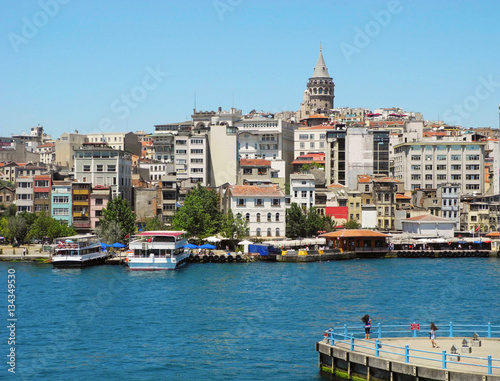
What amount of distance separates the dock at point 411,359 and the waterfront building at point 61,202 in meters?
73.8

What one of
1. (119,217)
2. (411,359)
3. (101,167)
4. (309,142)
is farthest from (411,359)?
(309,142)

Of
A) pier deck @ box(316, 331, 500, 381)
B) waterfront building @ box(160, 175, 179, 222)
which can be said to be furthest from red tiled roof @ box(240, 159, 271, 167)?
pier deck @ box(316, 331, 500, 381)

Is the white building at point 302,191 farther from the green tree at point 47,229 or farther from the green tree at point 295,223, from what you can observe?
the green tree at point 47,229

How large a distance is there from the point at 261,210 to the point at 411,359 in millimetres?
69211

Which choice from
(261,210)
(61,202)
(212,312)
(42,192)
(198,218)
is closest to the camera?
(212,312)

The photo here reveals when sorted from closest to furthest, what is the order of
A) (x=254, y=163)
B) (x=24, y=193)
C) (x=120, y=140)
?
1. (x=24, y=193)
2. (x=254, y=163)
3. (x=120, y=140)

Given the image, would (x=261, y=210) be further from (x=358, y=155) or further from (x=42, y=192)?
(x=358, y=155)

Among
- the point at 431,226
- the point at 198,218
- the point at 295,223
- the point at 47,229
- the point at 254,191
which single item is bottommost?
the point at 47,229

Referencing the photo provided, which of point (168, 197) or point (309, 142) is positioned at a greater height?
point (309, 142)

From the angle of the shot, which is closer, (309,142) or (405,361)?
(405,361)

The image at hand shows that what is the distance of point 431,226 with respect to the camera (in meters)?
105

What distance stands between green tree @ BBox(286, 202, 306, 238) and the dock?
217ft

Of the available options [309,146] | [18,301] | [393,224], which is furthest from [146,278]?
[309,146]

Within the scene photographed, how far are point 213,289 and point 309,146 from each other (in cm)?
10075
